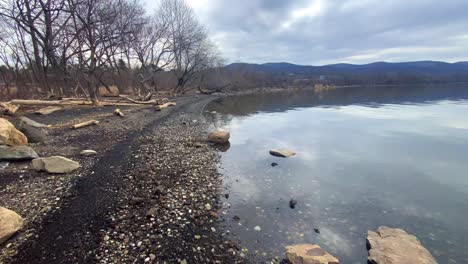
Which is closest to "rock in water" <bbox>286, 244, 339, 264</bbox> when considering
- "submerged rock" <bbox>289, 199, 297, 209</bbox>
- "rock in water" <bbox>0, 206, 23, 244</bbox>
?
"submerged rock" <bbox>289, 199, 297, 209</bbox>

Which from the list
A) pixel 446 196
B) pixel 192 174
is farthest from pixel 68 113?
pixel 446 196

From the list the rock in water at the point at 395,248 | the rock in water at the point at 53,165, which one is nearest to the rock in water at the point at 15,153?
the rock in water at the point at 53,165

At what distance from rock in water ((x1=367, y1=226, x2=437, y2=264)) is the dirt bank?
276 cm

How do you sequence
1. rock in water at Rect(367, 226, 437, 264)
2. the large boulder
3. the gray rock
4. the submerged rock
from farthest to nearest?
the gray rock
the large boulder
the submerged rock
rock in water at Rect(367, 226, 437, 264)

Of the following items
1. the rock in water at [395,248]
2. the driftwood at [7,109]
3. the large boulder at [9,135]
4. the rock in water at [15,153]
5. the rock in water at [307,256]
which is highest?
the driftwood at [7,109]

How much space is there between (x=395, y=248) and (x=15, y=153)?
408 inches

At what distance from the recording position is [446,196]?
7699 mm

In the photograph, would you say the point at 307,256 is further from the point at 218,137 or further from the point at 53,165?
the point at 218,137

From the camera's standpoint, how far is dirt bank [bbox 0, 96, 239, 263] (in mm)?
4219

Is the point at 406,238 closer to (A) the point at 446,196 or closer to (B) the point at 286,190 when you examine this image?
(B) the point at 286,190

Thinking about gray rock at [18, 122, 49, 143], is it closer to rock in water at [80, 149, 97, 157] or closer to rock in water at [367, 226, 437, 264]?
rock in water at [80, 149, 97, 157]

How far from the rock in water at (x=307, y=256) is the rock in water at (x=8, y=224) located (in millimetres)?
4873

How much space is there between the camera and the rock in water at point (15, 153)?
746 centimetres

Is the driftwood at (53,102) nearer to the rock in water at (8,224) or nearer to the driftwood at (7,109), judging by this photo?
the driftwood at (7,109)
